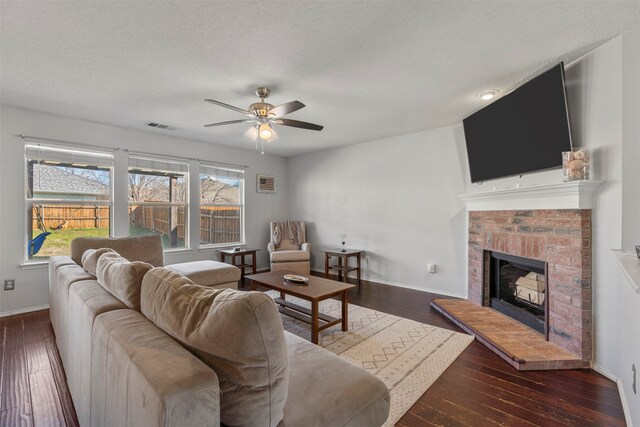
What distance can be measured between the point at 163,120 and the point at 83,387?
3.40 metres

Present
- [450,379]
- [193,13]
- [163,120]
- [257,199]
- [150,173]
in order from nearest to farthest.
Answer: [193,13]
[450,379]
[163,120]
[150,173]
[257,199]

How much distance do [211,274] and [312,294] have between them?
1.55 meters

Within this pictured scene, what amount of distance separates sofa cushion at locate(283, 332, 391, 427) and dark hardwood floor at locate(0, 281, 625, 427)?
0.66 metres

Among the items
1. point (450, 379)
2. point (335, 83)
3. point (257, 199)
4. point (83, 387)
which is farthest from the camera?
point (257, 199)

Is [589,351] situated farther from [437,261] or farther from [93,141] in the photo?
[93,141]

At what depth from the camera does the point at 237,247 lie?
553 cm

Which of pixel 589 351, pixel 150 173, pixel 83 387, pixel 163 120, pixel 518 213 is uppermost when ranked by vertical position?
pixel 163 120

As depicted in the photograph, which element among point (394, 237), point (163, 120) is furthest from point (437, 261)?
point (163, 120)

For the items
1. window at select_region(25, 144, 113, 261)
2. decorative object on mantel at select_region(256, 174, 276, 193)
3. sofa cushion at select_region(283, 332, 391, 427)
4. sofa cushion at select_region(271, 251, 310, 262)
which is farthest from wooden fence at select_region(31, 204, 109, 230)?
sofa cushion at select_region(283, 332, 391, 427)

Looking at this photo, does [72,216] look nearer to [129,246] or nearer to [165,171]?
A: [129,246]

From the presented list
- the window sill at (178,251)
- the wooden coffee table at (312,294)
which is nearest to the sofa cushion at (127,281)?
the wooden coffee table at (312,294)

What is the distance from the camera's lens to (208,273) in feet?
11.7

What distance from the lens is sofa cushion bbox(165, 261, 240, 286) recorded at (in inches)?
137

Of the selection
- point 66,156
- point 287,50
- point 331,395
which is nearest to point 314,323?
point 331,395
